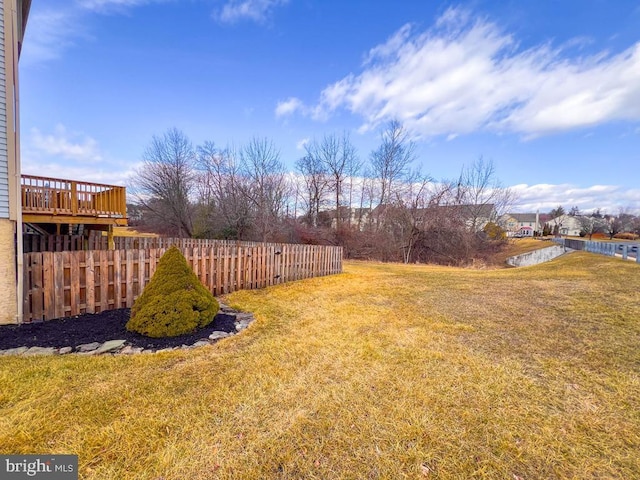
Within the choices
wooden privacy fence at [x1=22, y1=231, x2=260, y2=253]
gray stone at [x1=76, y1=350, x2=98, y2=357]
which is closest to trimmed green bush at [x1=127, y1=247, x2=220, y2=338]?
gray stone at [x1=76, y1=350, x2=98, y2=357]

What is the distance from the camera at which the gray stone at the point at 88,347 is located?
3258 mm

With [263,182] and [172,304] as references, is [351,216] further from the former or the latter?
[172,304]

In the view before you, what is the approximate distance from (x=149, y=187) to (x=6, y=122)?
23261 mm

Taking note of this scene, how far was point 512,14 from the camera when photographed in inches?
329

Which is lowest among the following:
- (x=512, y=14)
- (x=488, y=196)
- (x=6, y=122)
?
(x=6, y=122)

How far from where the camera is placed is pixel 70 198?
8.40 metres

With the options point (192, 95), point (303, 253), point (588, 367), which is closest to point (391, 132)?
point (192, 95)

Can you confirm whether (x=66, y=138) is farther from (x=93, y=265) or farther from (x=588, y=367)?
(x=588, y=367)

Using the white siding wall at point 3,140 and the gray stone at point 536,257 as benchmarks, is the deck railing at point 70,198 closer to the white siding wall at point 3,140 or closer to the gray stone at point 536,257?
the white siding wall at point 3,140

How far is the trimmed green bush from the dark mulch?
12 cm

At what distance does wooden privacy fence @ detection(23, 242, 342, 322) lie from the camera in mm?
4031

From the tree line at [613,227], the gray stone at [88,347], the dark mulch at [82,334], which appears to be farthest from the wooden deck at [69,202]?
the tree line at [613,227]

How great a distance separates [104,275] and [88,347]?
1.66 meters

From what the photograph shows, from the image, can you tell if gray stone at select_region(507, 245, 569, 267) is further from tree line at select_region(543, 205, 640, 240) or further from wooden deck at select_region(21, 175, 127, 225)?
tree line at select_region(543, 205, 640, 240)
